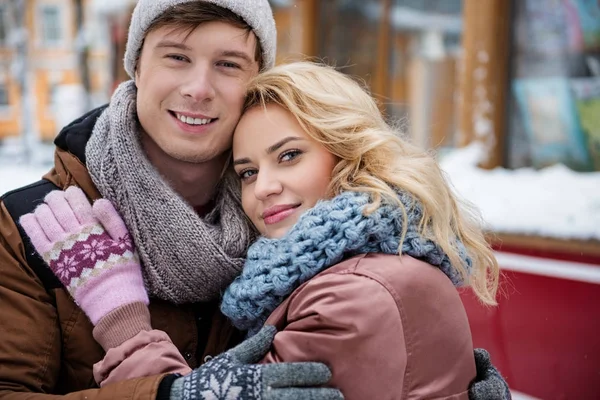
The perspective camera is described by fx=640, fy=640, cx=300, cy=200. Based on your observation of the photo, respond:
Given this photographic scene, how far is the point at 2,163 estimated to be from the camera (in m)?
16.2

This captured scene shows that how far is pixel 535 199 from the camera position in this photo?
3.83 m

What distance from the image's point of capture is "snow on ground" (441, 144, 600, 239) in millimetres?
3448

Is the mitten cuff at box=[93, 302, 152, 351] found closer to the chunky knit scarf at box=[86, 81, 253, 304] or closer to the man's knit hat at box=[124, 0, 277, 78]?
the chunky knit scarf at box=[86, 81, 253, 304]

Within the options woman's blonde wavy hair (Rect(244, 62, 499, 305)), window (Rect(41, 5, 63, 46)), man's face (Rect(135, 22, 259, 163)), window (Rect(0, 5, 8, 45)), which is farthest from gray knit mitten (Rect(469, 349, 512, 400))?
window (Rect(41, 5, 63, 46))

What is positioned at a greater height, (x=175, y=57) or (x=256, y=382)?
(x=175, y=57)

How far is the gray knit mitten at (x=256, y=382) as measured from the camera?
4.99 ft

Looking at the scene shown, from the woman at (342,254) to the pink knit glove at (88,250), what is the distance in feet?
0.04

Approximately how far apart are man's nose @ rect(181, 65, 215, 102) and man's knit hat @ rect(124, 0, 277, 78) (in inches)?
8.6

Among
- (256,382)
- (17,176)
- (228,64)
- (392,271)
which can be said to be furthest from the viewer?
(17,176)

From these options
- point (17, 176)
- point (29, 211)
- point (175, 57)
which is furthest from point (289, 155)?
point (17, 176)

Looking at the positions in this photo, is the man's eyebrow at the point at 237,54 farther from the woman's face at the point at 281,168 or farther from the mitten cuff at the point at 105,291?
the mitten cuff at the point at 105,291

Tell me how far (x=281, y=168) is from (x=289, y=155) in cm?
5

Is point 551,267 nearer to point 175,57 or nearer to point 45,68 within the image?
point 175,57

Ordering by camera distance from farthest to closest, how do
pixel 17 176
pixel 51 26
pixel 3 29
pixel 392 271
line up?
pixel 51 26 → pixel 3 29 → pixel 17 176 → pixel 392 271
